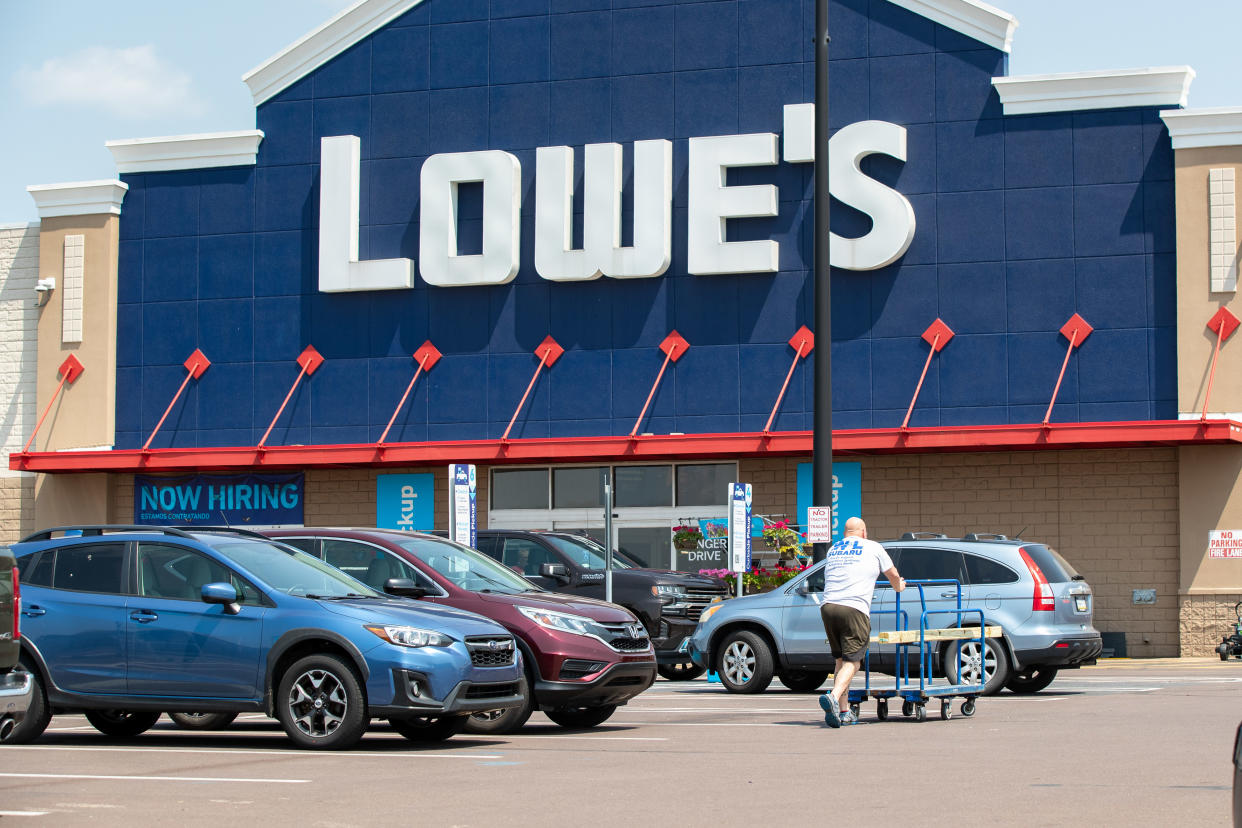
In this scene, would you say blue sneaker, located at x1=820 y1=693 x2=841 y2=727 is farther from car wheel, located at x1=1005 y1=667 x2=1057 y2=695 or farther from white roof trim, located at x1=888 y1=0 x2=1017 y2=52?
white roof trim, located at x1=888 y1=0 x2=1017 y2=52

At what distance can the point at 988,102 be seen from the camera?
2914cm

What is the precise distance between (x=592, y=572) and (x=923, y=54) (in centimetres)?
1350

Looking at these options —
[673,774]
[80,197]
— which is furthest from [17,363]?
[673,774]

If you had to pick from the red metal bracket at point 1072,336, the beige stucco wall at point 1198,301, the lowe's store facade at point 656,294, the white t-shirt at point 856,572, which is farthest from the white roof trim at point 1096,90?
the white t-shirt at point 856,572

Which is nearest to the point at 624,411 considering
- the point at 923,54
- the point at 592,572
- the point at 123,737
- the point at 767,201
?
the point at 767,201

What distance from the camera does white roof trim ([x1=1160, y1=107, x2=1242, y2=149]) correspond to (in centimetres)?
2745

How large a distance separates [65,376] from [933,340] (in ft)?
55.8

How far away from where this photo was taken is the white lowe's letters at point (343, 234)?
104 feet

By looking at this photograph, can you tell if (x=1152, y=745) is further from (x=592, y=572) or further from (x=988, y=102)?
(x=988, y=102)

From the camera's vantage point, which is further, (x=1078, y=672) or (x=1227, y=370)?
(x=1227, y=370)

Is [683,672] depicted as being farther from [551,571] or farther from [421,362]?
[421,362]

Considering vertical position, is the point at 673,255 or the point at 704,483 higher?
the point at 673,255

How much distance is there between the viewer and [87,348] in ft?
110

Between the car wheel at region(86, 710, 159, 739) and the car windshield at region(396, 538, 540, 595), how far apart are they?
2.60 metres
